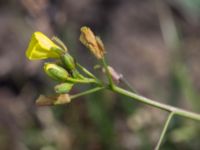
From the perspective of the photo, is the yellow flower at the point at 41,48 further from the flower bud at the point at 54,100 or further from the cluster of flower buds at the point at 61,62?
the flower bud at the point at 54,100

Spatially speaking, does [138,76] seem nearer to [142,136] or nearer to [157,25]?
[157,25]

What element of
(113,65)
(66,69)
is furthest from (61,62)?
(113,65)

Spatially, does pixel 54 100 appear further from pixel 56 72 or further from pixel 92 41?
pixel 92 41

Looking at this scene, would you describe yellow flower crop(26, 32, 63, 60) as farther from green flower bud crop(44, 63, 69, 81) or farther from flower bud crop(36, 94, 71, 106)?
flower bud crop(36, 94, 71, 106)

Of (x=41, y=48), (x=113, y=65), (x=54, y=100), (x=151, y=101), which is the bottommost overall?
(x=113, y=65)

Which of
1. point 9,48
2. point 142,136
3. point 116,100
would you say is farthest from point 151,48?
point 142,136
